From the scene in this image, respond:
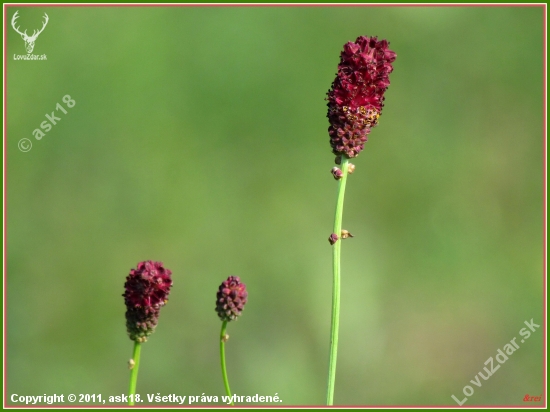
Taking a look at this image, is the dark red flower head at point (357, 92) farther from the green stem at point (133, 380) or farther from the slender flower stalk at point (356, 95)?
the green stem at point (133, 380)

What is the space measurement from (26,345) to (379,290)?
3274 millimetres

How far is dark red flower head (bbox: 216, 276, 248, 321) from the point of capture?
112 inches

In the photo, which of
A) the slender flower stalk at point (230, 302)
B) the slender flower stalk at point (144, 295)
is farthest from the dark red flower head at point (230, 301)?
the slender flower stalk at point (144, 295)

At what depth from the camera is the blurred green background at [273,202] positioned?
703cm

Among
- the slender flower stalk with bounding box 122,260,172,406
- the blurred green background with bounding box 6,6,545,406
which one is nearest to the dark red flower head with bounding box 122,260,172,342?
the slender flower stalk with bounding box 122,260,172,406

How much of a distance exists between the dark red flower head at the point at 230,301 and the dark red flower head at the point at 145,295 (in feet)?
0.66

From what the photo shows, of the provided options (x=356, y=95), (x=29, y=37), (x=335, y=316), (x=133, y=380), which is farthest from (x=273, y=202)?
Result: (x=335, y=316)

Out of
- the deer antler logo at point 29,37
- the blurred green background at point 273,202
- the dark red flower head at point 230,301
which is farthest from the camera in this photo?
the deer antler logo at point 29,37

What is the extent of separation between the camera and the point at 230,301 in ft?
9.43

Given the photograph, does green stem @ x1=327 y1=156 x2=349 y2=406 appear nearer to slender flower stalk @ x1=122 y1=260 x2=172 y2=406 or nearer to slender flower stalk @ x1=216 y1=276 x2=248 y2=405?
slender flower stalk @ x1=216 y1=276 x2=248 y2=405

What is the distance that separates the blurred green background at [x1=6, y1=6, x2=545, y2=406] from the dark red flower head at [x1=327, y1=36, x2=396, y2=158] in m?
3.94

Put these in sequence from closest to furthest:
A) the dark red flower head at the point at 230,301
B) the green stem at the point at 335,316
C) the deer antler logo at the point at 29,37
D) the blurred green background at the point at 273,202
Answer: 1. the green stem at the point at 335,316
2. the dark red flower head at the point at 230,301
3. the blurred green background at the point at 273,202
4. the deer antler logo at the point at 29,37

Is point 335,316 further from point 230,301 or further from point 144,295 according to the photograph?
point 144,295

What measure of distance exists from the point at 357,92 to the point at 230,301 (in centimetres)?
90
